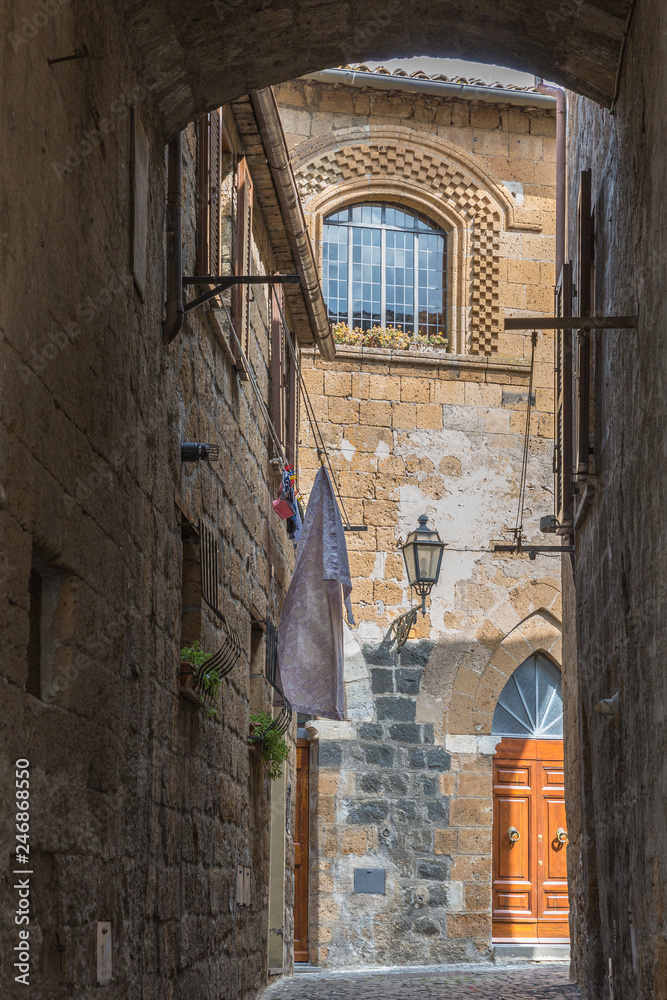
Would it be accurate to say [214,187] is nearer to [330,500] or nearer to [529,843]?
[330,500]

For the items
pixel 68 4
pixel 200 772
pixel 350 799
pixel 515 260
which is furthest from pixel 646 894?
pixel 515 260

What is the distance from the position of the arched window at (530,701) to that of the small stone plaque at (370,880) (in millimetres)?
2020

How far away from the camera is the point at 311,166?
14.4m

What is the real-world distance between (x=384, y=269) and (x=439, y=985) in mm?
7690

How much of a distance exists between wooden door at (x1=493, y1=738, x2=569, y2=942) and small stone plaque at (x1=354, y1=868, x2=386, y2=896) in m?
1.31

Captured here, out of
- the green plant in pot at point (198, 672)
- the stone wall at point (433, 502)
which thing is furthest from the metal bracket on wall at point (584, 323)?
the stone wall at point (433, 502)

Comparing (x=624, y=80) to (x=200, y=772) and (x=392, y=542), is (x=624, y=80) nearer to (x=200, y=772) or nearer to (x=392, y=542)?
(x=200, y=772)

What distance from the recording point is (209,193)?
22.9 feet

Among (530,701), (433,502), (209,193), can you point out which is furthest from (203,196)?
(530,701)

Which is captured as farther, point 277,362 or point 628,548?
point 277,362

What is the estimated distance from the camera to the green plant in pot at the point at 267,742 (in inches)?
345

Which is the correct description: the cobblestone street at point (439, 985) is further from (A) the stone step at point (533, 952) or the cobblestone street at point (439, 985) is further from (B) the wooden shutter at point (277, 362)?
(B) the wooden shutter at point (277, 362)

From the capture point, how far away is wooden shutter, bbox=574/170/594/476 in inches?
281

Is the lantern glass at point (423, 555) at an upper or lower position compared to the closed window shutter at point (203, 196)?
lower
